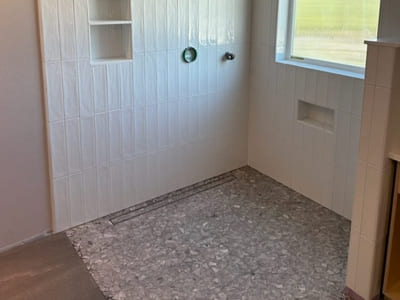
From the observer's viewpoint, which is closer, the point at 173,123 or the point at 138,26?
the point at 138,26

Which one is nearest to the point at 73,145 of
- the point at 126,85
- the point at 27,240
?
the point at 126,85

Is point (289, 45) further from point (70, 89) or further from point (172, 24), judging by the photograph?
point (70, 89)

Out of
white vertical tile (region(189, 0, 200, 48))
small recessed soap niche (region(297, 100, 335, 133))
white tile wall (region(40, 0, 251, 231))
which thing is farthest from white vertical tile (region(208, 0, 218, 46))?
small recessed soap niche (region(297, 100, 335, 133))

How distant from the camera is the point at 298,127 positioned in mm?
3391

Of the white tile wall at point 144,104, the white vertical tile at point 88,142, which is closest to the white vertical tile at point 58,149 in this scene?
the white tile wall at point 144,104

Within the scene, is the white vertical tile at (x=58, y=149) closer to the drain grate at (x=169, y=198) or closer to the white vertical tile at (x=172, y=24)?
the drain grate at (x=169, y=198)

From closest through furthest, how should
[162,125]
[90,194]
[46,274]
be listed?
[46,274]
[90,194]
[162,125]

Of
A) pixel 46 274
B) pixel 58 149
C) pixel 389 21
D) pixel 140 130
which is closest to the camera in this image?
pixel 389 21

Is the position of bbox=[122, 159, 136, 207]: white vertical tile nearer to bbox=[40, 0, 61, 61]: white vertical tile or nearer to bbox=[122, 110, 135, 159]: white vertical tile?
bbox=[122, 110, 135, 159]: white vertical tile

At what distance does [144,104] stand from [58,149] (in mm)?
638

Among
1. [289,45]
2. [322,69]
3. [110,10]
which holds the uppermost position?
[110,10]

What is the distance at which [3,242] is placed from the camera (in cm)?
278

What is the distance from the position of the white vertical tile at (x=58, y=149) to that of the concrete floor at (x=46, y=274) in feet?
1.36

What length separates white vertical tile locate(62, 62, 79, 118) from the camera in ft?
9.05
